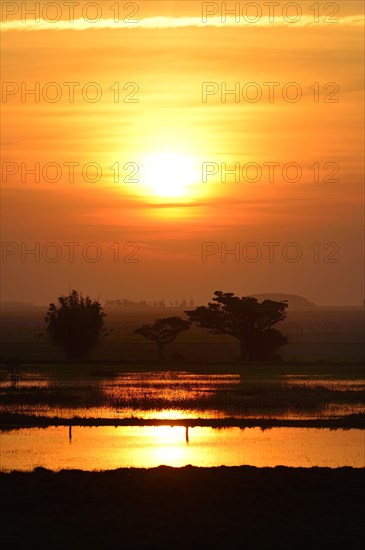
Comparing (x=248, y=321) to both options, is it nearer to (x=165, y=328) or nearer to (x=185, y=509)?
(x=165, y=328)

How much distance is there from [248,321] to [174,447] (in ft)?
155

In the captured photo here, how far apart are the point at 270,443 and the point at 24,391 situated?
18.5 m

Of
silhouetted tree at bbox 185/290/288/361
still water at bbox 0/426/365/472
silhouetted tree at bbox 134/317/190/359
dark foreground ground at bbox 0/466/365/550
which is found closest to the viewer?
dark foreground ground at bbox 0/466/365/550

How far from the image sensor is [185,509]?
76.2 ft

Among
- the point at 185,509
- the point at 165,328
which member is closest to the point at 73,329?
the point at 165,328

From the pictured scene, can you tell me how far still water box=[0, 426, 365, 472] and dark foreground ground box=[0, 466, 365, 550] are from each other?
9.05 feet

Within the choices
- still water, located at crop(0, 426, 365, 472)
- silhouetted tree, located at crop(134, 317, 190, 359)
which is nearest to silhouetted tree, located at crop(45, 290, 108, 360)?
silhouetted tree, located at crop(134, 317, 190, 359)

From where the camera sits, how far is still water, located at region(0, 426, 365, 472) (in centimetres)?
3006

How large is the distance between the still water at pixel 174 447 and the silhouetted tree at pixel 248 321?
4145 cm

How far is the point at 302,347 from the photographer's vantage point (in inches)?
4358

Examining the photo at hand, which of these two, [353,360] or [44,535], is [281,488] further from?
[353,360]

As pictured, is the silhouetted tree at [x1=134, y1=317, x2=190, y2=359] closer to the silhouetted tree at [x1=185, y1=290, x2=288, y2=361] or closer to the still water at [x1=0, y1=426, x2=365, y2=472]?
the silhouetted tree at [x1=185, y1=290, x2=288, y2=361]

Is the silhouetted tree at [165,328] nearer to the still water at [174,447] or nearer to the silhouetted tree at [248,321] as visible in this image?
the silhouetted tree at [248,321]

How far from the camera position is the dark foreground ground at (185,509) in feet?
67.6
